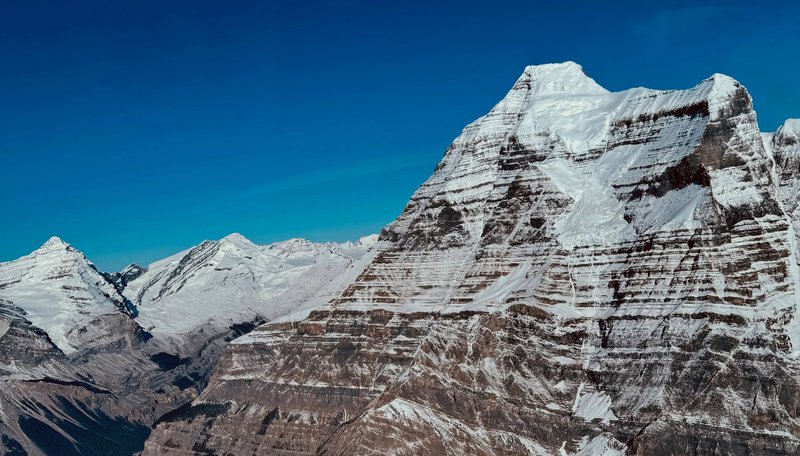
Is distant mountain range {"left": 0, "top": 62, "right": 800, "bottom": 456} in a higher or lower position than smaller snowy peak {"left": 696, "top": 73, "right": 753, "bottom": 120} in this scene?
lower

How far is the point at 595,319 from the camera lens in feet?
541

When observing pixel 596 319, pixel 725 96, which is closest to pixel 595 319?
pixel 596 319

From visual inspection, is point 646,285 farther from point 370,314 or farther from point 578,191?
point 370,314

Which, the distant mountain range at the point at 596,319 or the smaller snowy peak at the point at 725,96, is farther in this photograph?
the smaller snowy peak at the point at 725,96

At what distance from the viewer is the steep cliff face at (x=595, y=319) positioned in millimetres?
144500

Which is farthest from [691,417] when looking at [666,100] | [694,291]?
[666,100]

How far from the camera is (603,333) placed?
16275cm

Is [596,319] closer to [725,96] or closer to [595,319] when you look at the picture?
[595,319]

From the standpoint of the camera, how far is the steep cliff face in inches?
5689

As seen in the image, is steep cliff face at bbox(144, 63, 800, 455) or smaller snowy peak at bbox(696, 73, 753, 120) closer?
steep cliff face at bbox(144, 63, 800, 455)

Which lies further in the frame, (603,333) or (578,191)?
(578,191)

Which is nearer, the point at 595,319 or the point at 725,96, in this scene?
the point at 595,319

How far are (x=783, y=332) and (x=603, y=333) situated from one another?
29808mm

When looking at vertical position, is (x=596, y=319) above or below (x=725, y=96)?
below
